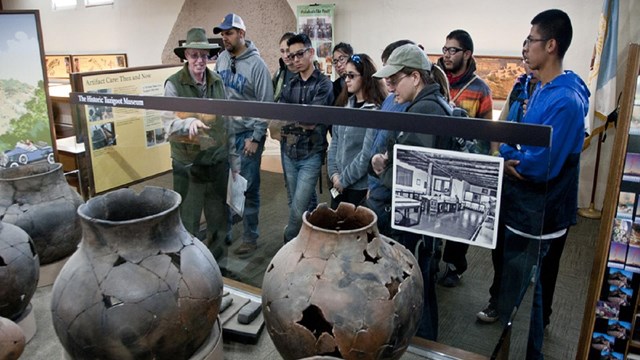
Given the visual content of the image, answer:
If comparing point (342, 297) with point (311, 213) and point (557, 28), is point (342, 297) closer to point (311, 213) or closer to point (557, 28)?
point (311, 213)

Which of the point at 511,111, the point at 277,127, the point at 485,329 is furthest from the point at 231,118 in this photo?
the point at 511,111

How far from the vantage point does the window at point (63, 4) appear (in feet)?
30.0

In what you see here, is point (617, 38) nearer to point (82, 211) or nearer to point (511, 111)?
point (511, 111)

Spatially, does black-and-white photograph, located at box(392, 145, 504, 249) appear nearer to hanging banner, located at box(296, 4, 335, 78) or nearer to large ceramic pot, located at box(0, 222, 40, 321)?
large ceramic pot, located at box(0, 222, 40, 321)

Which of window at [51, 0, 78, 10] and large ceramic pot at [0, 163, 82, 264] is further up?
window at [51, 0, 78, 10]

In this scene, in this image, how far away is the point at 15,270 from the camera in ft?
5.42

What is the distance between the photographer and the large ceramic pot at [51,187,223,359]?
1273 millimetres

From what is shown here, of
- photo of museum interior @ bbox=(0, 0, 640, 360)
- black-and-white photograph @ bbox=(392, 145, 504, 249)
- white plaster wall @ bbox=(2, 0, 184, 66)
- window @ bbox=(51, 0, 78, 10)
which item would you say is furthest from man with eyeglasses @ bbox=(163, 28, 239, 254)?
window @ bbox=(51, 0, 78, 10)

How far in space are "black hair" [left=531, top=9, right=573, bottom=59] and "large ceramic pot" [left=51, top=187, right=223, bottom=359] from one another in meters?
1.85

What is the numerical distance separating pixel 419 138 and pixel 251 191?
1.01 meters

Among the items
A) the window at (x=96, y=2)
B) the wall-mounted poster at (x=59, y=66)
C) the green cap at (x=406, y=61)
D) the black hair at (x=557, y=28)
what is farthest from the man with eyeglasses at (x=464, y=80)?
the wall-mounted poster at (x=59, y=66)

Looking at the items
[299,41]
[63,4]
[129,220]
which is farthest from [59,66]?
[129,220]

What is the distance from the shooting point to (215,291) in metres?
1.45

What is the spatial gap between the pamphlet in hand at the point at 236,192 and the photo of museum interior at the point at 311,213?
1cm
